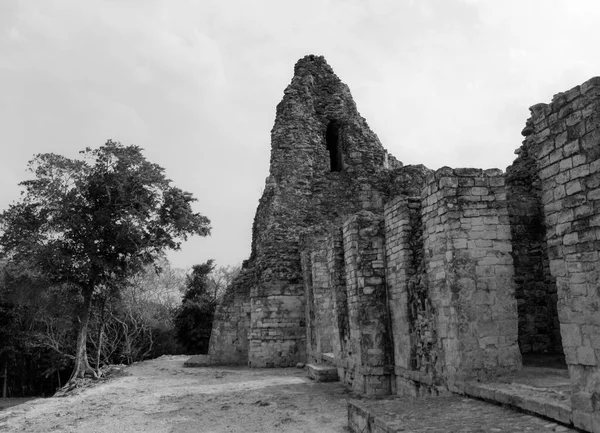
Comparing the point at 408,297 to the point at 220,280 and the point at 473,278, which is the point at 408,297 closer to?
the point at 473,278

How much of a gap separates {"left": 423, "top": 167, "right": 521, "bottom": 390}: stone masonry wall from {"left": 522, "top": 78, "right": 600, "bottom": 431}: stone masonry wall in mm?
1856

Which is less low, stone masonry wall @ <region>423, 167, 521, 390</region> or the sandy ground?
stone masonry wall @ <region>423, 167, 521, 390</region>

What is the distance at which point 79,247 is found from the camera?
17.0 meters

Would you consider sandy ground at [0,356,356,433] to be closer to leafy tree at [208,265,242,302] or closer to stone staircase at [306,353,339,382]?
stone staircase at [306,353,339,382]

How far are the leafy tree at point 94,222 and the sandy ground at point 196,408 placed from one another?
4996 mm

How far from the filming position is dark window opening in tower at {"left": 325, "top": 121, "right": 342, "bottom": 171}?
19.4 metres

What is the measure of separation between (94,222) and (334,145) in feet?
31.5

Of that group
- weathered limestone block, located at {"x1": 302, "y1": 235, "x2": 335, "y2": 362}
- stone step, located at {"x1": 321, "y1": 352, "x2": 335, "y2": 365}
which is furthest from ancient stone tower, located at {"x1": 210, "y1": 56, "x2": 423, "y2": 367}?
stone step, located at {"x1": 321, "y1": 352, "x2": 335, "y2": 365}

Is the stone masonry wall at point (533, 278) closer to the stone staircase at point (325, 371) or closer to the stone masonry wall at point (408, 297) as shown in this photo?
the stone masonry wall at point (408, 297)

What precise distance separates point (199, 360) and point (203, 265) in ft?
46.2

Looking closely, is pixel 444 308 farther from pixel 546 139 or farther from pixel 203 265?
pixel 203 265

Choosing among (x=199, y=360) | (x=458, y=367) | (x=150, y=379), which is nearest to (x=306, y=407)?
(x=458, y=367)

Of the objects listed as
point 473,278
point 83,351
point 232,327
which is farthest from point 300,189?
point 473,278

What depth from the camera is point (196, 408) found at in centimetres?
909
